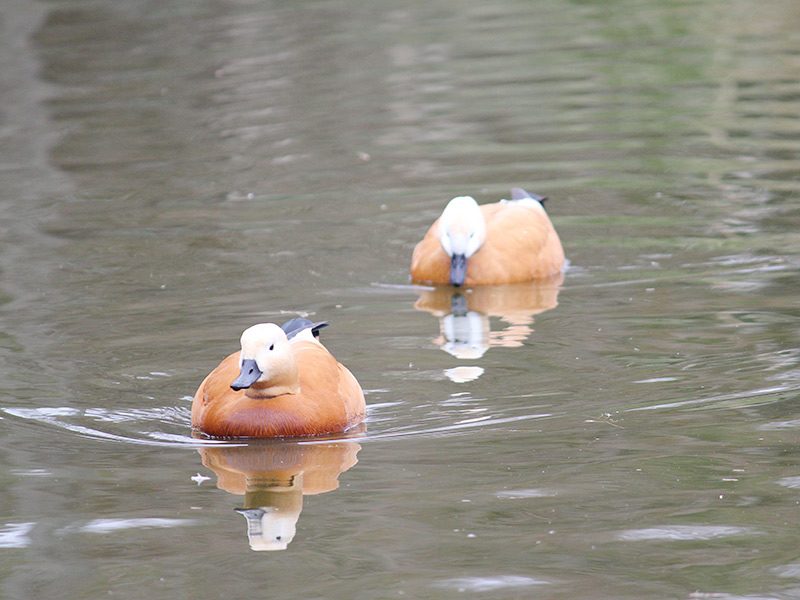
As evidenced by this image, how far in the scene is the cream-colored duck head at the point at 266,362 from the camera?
782cm

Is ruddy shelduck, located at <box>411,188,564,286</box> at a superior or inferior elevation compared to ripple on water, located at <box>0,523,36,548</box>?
superior

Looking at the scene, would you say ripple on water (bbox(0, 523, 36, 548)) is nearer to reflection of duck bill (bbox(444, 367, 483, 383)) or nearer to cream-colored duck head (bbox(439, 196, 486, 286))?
reflection of duck bill (bbox(444, 367, 483, 383))

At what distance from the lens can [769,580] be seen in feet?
19.7

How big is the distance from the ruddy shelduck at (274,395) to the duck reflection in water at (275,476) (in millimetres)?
108

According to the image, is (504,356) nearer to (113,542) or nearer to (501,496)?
(501,496)

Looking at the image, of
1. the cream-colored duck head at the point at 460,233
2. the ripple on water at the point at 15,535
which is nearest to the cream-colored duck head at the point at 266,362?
the ripple on water at the point at 15,535

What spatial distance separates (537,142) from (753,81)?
3876 millimetres

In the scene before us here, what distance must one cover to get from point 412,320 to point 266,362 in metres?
3.02

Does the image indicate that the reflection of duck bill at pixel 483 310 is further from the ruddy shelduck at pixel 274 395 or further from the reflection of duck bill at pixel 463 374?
the ruddy shelduck at pixel 274 395

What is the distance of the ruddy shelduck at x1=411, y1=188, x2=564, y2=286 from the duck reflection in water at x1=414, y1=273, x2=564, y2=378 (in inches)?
3.3

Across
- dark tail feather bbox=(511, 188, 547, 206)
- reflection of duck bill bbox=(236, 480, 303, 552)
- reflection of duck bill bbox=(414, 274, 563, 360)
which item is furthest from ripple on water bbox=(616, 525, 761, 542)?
dark tail feather bbox=(511, 188, 547, 206)

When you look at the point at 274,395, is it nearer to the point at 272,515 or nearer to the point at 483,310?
the point at 272,515

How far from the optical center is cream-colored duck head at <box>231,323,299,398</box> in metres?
7.82

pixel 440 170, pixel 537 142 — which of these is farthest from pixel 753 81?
pixel 440 170
